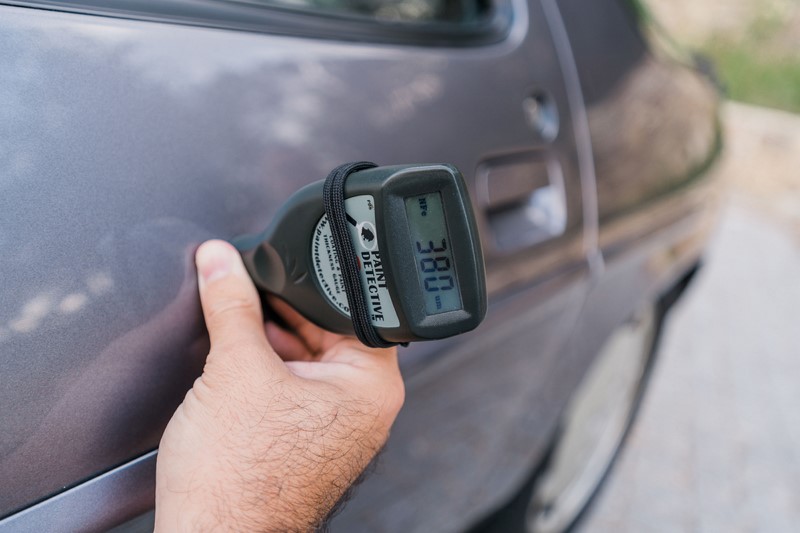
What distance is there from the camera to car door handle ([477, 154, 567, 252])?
1.39 meters

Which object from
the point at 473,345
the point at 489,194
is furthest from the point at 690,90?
the point at 473,345

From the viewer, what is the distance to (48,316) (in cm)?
78

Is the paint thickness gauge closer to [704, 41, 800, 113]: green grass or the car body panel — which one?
the car body panel

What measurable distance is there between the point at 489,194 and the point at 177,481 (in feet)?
2.66

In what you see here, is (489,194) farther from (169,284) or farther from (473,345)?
(169,284)

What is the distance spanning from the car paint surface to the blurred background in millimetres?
1018

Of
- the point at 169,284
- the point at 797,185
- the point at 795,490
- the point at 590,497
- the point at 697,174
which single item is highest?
the point at 169,284

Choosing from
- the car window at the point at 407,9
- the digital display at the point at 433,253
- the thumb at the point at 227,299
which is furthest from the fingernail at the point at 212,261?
the car window at the point at 407,9

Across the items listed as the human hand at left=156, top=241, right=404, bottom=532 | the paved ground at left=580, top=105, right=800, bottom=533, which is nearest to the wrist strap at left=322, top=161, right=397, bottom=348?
the human hand at left=156, top=241, right=404, bottom=532

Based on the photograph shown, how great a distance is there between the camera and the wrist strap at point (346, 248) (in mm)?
804

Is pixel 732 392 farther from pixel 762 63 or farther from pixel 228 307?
pixel 762 63

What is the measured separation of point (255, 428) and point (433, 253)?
30 cm

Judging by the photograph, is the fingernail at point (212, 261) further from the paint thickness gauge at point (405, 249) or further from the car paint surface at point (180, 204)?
the paint thickness gauge at point (405, 249)

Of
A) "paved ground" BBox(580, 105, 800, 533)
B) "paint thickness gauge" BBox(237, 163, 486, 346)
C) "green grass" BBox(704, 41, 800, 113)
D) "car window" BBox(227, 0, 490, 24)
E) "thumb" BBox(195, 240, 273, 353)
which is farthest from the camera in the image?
"green grass" BBox(704, 41, 800, 113)
